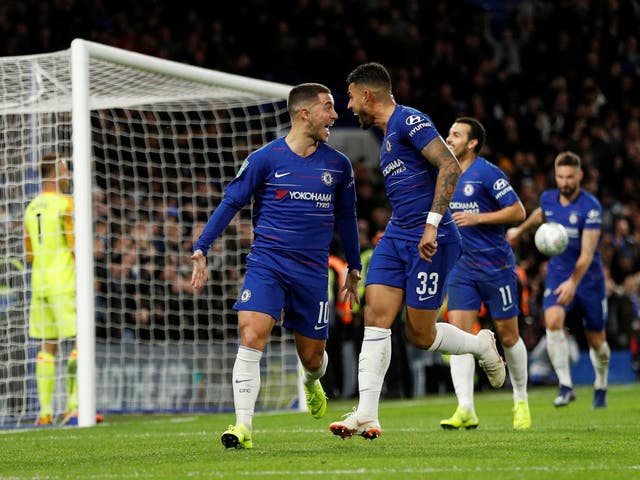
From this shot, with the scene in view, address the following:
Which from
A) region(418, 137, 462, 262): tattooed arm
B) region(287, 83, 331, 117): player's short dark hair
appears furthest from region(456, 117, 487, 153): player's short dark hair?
region(418, 137, 462, 262): tattooed arm

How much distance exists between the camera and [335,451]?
7223 mm

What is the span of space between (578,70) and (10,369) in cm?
1572

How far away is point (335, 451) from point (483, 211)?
2996mm

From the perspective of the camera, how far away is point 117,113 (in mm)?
16750

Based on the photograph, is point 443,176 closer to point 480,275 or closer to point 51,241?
point 480,275

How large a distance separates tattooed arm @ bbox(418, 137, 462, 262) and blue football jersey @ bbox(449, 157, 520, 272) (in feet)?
6.91

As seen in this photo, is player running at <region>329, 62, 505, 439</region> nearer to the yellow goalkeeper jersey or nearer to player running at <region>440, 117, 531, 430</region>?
player running at <region>440, 117, 531, 430</region>

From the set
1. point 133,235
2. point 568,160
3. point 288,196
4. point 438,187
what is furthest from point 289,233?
point 133,235

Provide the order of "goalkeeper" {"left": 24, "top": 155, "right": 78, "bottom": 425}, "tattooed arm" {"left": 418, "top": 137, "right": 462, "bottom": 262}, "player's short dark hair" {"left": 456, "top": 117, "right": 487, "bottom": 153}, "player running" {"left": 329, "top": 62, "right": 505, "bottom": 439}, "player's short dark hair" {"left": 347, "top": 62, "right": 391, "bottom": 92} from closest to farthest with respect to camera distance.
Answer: "tattooed arm" {"left": 418, "top": 137, "right": 462, "bottom": 262} → "player running" {"left": 329, "top": 62, "right": 505, "bottom": 439} → "player's short dark hair" {"left": 347, "top": 62, "right": 391, "bottom": 92} → "player's short dark hair" {"left": 456, "top": 117, "right": 487, "bottom": 153} → "goalkeeper" {"left": 24, "top": 155, "right": 78, "bottom": 425}

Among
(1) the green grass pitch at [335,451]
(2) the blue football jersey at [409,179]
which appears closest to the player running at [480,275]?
(1) the green grass pitch at [335,451]

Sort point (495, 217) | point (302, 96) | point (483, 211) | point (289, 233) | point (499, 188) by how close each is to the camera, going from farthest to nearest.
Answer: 1. point (483, 211)
2. point (499, 188)
3. point (495, 217)
4. point (302, 96)
5. point (289, 233)

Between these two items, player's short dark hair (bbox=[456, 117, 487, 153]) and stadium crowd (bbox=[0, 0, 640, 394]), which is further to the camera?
stadium crowd (bbox=[0, 0, 640, 394])

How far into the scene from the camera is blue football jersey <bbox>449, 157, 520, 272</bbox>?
9484mm

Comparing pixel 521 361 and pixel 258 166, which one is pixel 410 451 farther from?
pixel 521 361
